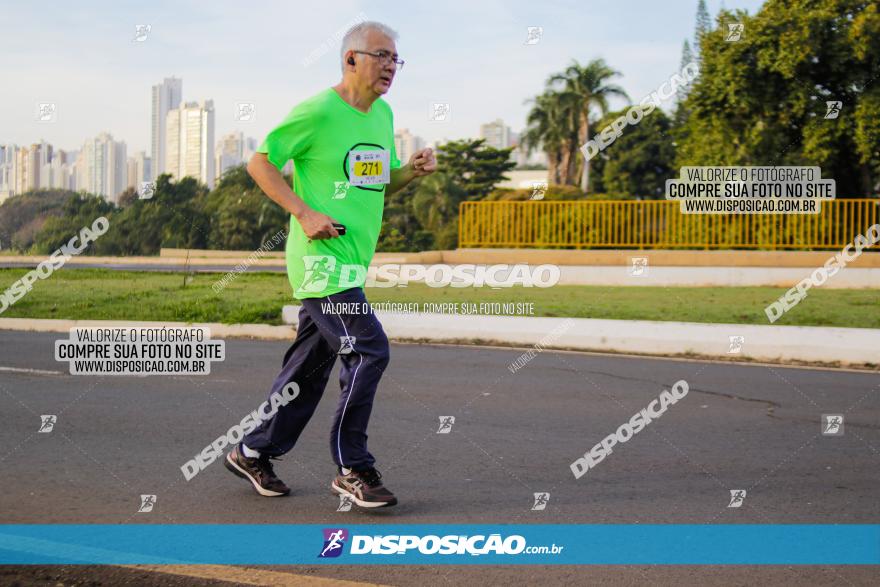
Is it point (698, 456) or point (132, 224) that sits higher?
point (132, 224)

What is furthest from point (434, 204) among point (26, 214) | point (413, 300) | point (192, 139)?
point (413, 300)

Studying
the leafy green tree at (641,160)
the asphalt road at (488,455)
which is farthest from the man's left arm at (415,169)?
the leafy green tree at (641,160)

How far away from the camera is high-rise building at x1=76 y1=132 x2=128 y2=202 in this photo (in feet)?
92.9

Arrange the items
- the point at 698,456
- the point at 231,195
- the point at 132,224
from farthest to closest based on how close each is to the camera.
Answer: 1. the point at 231,195
2. the point at 132,224
3. the point at 698,456

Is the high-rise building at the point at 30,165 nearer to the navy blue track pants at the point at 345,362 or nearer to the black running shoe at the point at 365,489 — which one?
the navy blue track pants at the point at 345,362

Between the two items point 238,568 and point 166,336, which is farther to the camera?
point 166,336

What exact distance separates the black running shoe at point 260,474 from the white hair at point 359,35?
187cm

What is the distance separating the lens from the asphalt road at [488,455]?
13.8ft

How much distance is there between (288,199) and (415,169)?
0.70 m

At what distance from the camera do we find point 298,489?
475cm

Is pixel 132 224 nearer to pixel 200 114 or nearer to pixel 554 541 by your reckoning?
pixel 200 114

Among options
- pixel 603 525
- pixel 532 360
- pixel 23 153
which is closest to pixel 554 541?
pixel 603 525

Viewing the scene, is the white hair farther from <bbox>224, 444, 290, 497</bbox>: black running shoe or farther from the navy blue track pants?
<bbox>224, 444, 290, 497</bbox>: black running shoe

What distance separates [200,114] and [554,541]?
22.2 meters
